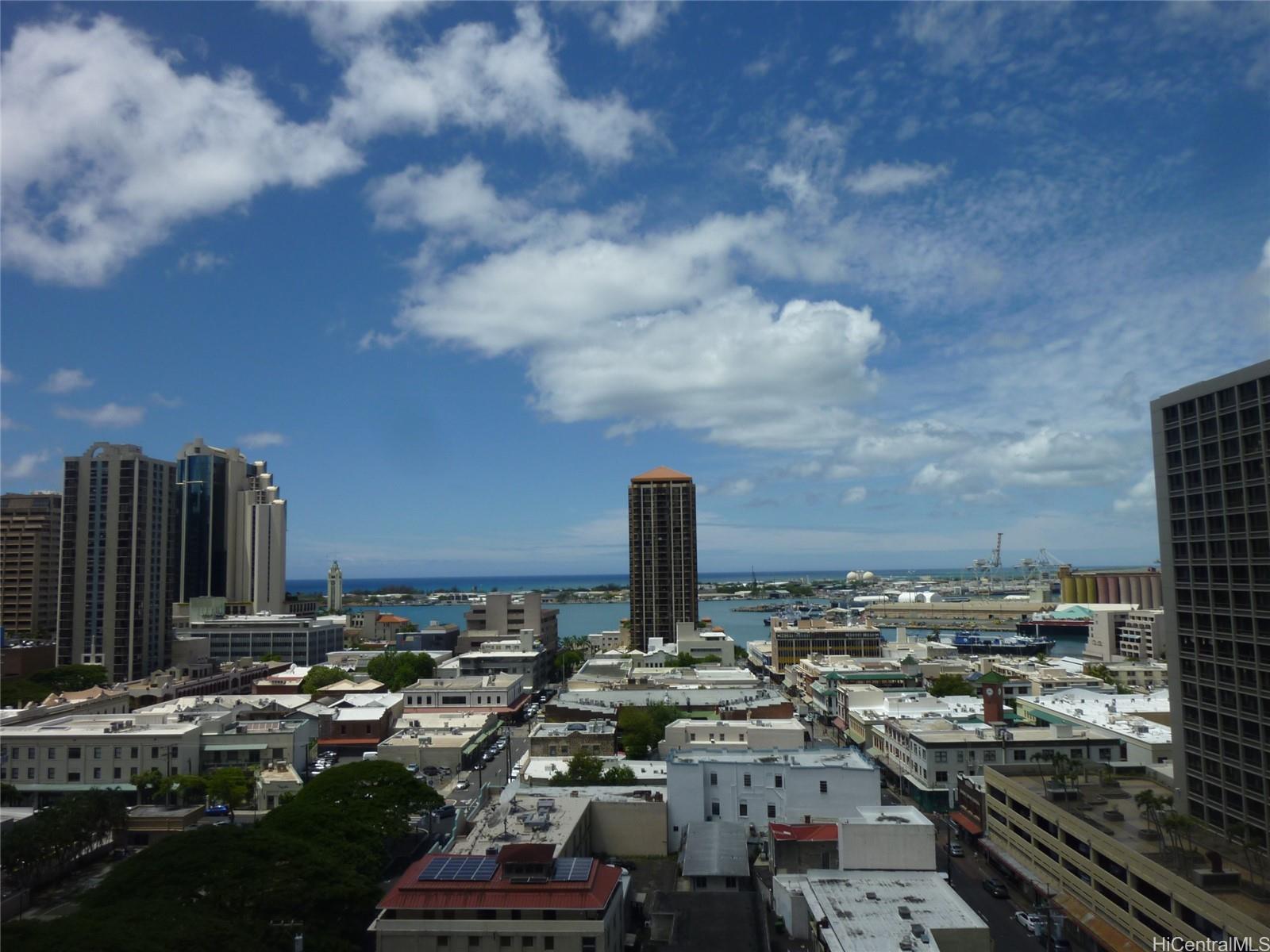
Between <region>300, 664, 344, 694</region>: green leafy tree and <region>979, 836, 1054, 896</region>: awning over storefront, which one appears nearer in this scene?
<region>979, 836, 1054, 896</region>: awning over storefront

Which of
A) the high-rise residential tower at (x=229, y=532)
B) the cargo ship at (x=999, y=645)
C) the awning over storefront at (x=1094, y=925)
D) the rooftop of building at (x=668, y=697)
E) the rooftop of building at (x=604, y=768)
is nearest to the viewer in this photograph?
the awning over storefront at (x=1094, y=925)

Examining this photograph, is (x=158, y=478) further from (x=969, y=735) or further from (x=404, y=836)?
(x=969, y=735)

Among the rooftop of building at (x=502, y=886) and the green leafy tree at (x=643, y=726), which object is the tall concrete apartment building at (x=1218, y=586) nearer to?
the rooftop of building at (x=502, y=886)

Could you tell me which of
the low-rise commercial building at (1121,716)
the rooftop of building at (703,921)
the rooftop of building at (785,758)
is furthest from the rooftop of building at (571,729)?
the low-rise commercial building at (1121,716)

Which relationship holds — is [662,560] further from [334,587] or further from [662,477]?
[334,587]

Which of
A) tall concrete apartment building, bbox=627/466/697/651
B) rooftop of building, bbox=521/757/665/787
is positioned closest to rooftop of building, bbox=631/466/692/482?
tall concrete apartment building, bbox=627/466/697/651

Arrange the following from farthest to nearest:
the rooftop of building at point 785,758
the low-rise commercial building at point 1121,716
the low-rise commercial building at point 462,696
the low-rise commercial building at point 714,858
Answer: the low-rise commercial building at point 462,696 < the low-rise commercial building at point 1121,716 < the rooftop of building at point 785,758 < the low-rise commercial building at point 714,858

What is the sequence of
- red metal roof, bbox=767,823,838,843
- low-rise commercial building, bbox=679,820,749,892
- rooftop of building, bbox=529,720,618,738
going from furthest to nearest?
rooftop of building, bbox=529,720,618,738 < low-rise commercial building, bbox=679,820,749,892 < red metal roof, bbox=767,823,838,843

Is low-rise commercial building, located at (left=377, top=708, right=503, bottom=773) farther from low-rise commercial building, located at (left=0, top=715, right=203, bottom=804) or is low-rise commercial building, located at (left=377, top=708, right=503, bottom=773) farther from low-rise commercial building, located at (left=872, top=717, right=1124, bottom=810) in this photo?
low-rise commercial building, located at (left=872, top=717, right=1124, bottom=810)
